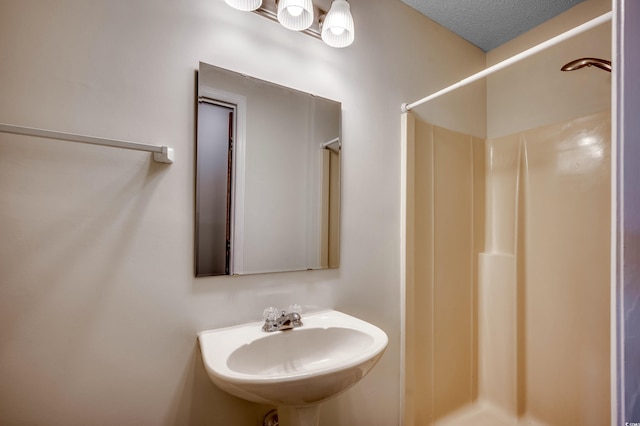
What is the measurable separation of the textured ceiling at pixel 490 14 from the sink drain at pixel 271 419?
2.00 meters

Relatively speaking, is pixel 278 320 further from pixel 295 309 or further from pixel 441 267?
pixel 441 267

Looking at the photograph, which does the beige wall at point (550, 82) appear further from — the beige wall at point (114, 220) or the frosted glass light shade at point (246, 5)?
the frosted glass light shade at point (246, 5)

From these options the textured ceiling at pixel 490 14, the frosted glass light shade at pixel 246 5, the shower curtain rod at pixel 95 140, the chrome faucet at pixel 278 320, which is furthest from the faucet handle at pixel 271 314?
the textured ceiling at pixel 490 14

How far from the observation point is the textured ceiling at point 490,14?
147cm

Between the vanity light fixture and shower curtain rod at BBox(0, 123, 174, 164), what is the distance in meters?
0.56

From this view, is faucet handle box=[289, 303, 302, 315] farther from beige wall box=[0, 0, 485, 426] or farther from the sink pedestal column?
the sink pedestal column

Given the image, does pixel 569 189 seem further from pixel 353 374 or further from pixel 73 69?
pixel 73 69

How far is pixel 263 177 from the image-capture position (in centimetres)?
108

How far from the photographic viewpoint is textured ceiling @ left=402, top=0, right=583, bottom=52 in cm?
147

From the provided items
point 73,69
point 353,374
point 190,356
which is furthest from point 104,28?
point 353,374

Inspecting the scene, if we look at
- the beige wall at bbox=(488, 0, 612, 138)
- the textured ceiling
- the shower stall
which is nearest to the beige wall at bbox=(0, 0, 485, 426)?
the shower stall

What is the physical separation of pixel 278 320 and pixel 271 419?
360mm

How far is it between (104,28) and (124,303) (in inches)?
32.1

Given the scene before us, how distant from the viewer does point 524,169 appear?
1650 mm
